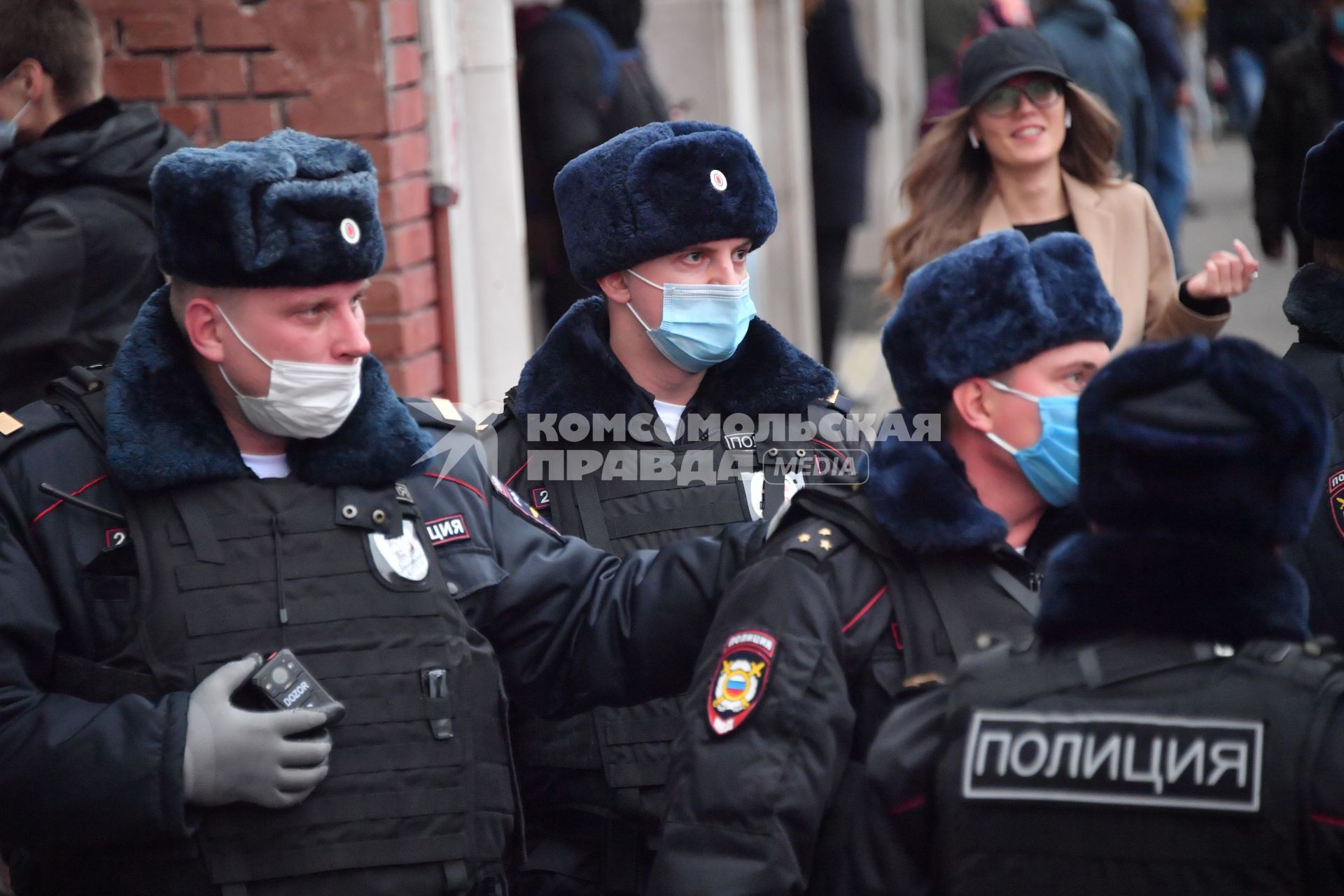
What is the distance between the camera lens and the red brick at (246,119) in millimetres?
4953

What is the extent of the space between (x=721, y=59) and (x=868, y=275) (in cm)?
452

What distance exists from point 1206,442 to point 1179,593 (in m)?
0.19

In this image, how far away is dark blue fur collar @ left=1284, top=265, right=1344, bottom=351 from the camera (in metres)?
3.35

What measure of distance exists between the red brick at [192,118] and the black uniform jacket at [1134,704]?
3402 millimetres

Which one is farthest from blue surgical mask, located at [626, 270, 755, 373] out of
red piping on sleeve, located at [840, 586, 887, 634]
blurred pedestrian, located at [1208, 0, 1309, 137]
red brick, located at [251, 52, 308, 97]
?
blurred pedestrian, located at [1208, 0, 1309, 137]

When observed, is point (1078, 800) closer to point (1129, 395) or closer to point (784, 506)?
point (1129, 395)

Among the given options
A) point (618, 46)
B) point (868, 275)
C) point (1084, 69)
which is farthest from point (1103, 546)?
point (868, 275)

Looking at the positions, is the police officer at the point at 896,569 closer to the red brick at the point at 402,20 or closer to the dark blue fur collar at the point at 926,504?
the dark blue fur collar at the point at 926,504

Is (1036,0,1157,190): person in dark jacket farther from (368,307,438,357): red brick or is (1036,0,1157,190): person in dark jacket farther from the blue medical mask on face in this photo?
the blue medical mask on face

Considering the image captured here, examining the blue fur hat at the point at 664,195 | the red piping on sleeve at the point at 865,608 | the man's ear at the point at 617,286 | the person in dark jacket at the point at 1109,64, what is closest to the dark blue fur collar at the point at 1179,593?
the red piping on sleeve at the point at 865,608

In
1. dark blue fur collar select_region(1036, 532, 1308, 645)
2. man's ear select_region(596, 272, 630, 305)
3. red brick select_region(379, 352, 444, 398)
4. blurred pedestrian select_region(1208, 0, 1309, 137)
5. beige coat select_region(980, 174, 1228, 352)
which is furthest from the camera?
blurred pedestrian select_region(1208, 0, 1309, 137)

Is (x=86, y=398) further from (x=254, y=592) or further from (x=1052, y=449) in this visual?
(x=1052, y=449)

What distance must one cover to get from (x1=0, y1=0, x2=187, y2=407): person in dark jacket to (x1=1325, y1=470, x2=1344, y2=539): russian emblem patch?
265 centimetres

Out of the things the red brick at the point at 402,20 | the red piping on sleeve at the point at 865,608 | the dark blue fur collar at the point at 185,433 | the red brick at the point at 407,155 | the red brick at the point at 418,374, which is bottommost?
the red brick at the point at 418,374
